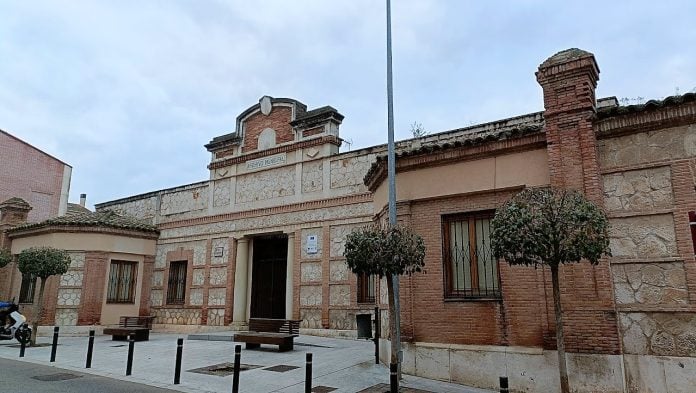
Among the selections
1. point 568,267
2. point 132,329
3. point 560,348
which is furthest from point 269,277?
point 560,348

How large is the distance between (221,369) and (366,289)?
19.3ft

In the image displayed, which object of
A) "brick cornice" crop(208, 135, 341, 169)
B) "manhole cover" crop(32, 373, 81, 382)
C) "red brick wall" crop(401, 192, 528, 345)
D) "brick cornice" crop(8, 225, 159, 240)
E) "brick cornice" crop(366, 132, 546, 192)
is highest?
"brick cornice" crop(208, 135, 341, 169)

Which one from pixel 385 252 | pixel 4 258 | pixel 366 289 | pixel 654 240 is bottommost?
pixel 366 289

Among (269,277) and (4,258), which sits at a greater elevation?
(4,258)

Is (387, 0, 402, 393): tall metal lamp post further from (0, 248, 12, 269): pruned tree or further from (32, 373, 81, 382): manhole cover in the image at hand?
(0, 248, 12, 269): pruned tree

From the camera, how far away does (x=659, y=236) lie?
7473mm

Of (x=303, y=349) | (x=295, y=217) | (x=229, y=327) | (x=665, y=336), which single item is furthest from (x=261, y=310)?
(x=665, y=336)

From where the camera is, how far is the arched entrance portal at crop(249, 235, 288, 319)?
17.8 meters

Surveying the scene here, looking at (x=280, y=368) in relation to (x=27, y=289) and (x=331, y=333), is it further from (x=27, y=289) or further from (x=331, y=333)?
(x=27, y=289)

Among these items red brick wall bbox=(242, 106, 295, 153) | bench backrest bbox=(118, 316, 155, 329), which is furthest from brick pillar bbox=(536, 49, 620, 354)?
bench backrest bbox=(118, 316, 155, 329)

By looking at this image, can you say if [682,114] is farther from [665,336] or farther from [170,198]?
[170,198]

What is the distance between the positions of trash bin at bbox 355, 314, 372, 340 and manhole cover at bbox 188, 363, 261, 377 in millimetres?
4245

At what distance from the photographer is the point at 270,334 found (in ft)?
41.5

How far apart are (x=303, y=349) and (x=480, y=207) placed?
6.41 meters
